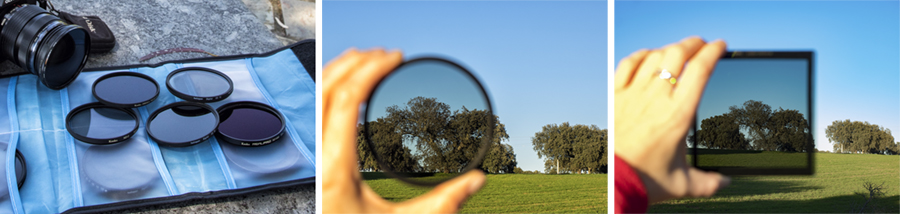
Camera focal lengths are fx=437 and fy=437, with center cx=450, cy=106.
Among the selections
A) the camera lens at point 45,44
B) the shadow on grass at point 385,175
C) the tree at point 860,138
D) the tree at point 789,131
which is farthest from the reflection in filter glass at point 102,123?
the tree at point 860,138

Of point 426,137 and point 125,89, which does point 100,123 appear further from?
point 426,137

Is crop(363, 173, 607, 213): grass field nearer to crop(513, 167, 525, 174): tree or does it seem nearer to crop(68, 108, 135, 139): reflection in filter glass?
crop(513, 167, 525, 174): tree

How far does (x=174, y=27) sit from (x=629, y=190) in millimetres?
1208

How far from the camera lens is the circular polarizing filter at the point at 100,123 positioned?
0.74 m

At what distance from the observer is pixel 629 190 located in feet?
1.55

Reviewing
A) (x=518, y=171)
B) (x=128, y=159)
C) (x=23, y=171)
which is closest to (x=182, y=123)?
(x=128, y=159)

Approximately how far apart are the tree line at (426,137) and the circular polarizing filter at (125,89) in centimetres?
62

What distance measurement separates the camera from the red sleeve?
0.47m

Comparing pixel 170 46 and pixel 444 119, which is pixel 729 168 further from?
pixel 170 46

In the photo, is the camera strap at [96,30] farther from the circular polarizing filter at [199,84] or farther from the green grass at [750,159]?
the green grass at [750,159]

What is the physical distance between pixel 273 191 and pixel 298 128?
0.52 feet

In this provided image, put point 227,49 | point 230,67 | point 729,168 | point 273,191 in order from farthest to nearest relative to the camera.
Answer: point 227,49
point 230,67
point 273,191
point 729,168

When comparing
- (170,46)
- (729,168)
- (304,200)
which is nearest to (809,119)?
(729,168)

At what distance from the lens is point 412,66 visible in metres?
0.44
